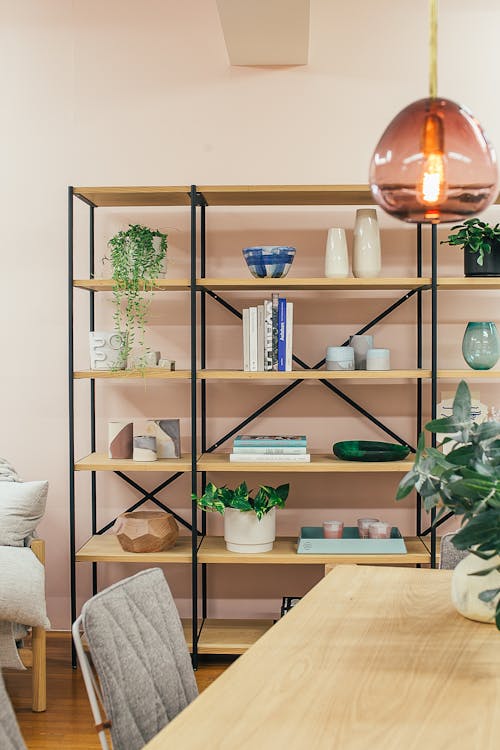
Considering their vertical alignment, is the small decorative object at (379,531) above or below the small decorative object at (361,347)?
below

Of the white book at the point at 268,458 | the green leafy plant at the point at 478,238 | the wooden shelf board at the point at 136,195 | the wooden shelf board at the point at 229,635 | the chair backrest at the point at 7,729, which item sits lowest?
the wooden shelf board at the point at 229,635

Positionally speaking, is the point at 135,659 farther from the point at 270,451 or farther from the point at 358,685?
the point at 270,451

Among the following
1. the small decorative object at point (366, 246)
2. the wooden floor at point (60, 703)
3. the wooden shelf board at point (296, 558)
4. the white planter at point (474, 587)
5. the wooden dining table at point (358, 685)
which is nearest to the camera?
the wooden dining table at point (358, 685)

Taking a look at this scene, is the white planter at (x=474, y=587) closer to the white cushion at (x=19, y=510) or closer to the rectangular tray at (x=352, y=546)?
the rectangular tray at (x=352, y=546)

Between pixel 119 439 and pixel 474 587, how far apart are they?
196cm

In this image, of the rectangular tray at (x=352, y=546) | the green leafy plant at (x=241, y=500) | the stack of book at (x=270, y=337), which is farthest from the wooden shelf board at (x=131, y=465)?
the rectangular tray at (x=352, y=546)

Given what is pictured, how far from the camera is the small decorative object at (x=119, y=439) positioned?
354 centimetres

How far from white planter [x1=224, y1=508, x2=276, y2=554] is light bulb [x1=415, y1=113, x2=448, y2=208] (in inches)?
85.8

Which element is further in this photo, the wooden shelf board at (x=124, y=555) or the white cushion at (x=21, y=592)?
the wooden shelf board at (x=124, y=555)

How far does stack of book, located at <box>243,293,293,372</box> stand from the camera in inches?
136

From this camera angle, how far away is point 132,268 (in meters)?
3.46

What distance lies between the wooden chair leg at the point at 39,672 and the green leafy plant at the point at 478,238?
7.00 feet

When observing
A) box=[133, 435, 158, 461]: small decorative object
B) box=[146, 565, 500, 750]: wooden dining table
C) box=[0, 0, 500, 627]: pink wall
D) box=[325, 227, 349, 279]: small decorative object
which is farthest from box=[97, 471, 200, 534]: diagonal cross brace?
box=[146, 565, 500, 750]: wooden dining table

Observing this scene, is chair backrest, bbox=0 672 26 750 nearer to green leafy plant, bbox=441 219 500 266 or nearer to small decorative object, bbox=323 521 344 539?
small decorative object, bbox=323 521 344 539
